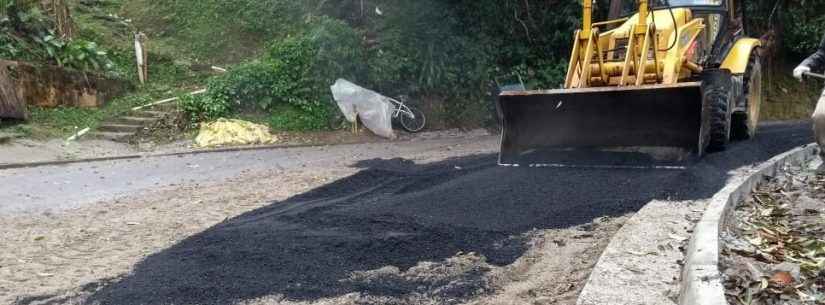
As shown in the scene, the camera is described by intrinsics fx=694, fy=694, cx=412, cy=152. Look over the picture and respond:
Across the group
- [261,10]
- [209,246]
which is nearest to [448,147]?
[209,246]

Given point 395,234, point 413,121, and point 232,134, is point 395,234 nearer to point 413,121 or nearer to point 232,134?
point 232,134

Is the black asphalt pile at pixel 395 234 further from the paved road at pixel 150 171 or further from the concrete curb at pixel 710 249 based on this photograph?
the paved road at pixel 150 171

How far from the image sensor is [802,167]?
6680 mm

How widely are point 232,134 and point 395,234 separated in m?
7.42

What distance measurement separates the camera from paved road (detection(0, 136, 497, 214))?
23.3ft

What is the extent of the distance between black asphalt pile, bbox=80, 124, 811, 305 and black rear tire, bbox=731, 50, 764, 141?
5.46 feet

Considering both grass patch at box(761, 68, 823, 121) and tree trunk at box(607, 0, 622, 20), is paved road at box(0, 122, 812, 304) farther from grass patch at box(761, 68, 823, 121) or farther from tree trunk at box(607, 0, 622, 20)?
grass patch at box(761, 68, 823, 121)

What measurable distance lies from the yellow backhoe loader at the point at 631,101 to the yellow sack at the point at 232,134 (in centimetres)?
547

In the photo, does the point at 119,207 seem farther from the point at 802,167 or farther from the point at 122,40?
the point at 122,40

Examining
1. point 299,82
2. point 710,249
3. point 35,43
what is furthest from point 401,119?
point 710,249

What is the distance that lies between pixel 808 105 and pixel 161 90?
14413 millimetres

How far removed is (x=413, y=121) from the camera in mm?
12250

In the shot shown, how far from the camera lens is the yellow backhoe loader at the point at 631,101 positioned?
6.36 metres

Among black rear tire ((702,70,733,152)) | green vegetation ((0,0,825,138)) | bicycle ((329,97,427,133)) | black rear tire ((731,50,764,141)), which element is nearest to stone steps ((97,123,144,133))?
green vegetation ((0,0,825,138))
